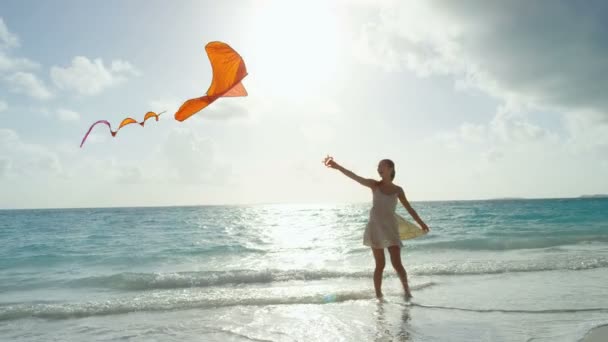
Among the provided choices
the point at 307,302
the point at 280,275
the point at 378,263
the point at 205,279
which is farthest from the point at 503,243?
the point at 307,302

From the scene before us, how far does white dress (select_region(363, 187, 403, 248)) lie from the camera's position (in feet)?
21.5

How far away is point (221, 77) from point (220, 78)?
0.02 metres

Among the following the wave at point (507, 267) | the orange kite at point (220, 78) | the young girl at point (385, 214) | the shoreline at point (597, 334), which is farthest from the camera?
the wave at point (507, 267)

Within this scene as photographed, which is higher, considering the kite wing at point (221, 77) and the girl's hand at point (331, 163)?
the kite wing at point (221, 77)

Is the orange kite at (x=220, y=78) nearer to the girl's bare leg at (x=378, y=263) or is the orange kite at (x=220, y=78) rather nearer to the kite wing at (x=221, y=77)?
the kite wing at (x=221, y=77)

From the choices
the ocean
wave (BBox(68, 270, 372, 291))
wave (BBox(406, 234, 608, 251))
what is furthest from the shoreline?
wave (BBox(406, 234, 608, 251))

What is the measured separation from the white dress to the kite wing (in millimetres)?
2475

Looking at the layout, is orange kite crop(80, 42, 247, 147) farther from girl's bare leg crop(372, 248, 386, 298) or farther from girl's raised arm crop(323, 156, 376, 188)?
girl's bare leg crop(372, 248, 386, 298)

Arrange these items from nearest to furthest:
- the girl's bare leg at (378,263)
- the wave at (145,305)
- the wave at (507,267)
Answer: the girl's bare leg at (378,263), the wave at (145,305), the wave at (507,267)

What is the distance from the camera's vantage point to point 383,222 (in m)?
6.60

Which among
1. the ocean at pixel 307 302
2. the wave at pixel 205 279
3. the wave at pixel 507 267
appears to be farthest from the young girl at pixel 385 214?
the wave at pixel 507 267

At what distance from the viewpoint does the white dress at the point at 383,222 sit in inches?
258

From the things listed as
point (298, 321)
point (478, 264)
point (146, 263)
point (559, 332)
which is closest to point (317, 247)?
point (146, 263)

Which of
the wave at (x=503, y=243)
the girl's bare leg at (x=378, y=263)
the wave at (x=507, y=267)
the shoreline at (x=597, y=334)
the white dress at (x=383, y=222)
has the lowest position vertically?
the wave at (x=503, y=243)
